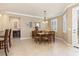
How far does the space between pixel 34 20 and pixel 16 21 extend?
7.23ft

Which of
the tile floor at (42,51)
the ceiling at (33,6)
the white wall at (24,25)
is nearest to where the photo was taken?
the tile floor at (42,51)

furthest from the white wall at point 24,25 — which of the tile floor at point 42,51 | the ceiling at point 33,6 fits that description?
the tile floor at point 42,51

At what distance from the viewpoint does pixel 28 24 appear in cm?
1310

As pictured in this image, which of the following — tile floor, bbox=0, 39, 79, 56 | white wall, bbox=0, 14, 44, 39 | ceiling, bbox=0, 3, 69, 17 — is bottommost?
tile floor, bbox=0, 39, 79, 56

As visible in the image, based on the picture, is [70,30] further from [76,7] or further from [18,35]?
[18,35]

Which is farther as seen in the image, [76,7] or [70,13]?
[70,13]

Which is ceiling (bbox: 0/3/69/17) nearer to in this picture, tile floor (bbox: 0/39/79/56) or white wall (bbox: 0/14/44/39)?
white wall (bbox: 0/14/44/39)

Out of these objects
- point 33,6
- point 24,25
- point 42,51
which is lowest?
point 42,51

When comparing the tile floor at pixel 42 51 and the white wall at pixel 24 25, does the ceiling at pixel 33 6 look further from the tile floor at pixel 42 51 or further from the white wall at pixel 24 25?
the tile floor at pixel 42 51

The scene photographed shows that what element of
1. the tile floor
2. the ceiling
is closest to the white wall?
the ceiling

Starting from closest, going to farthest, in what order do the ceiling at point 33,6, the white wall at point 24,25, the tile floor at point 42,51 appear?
the tile floor at point 42,51
the ceiling at point 33,6
the white wall at point 24,25

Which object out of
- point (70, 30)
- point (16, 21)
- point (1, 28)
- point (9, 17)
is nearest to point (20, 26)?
point (16, 21)

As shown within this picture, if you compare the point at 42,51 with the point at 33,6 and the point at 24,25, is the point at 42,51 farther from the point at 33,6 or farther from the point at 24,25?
the point at 24,25

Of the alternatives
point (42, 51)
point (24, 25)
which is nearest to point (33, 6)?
point (42, 51)
